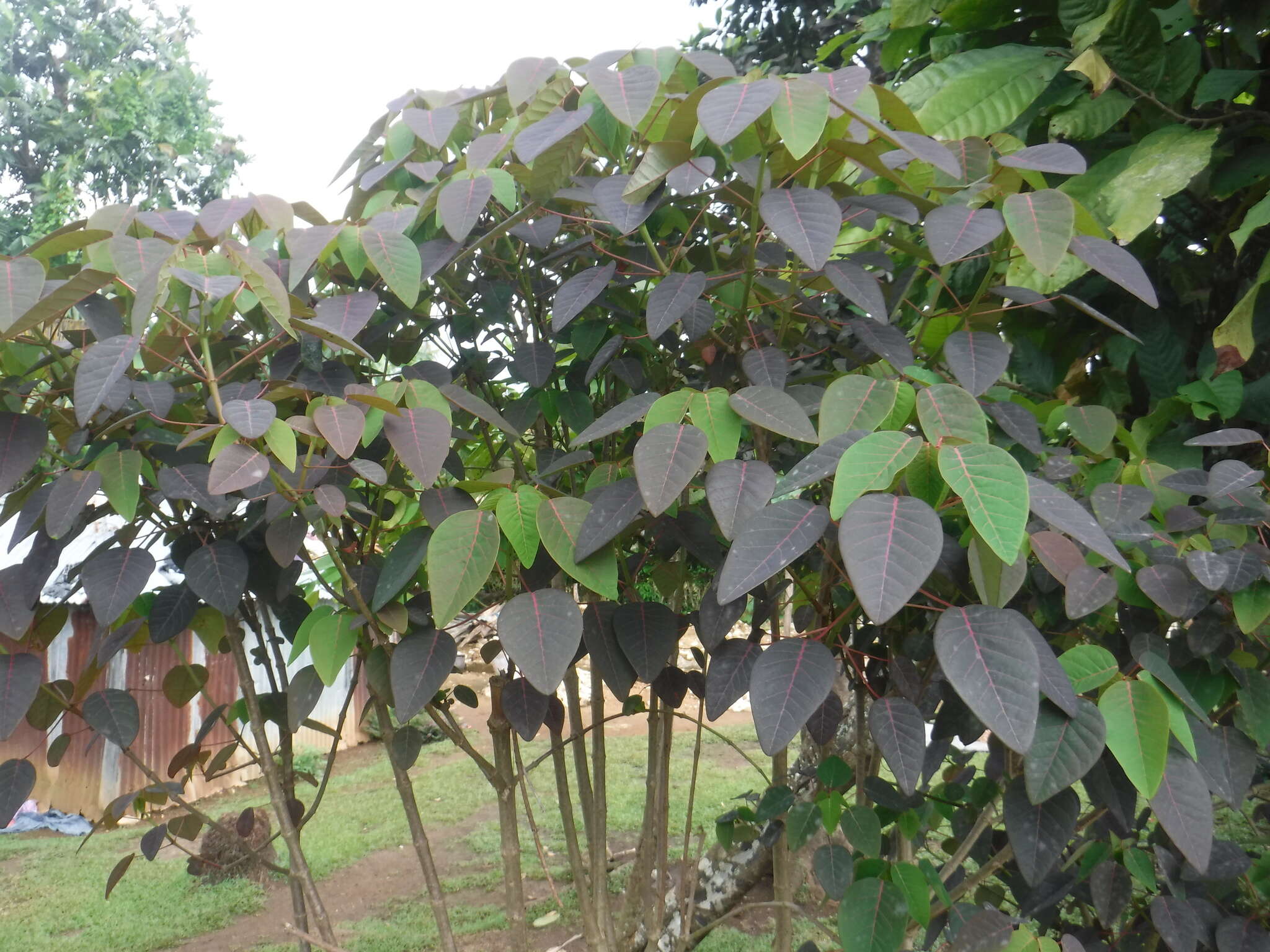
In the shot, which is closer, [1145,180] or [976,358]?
[976,358]

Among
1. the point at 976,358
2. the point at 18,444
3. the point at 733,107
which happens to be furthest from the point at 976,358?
the point at 18,444

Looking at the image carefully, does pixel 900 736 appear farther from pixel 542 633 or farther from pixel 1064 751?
pixel 542 633

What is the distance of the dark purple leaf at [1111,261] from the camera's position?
0.87 metres

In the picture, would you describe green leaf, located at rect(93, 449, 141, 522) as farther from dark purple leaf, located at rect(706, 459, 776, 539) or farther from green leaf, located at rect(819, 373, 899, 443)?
green leaf, located at rect(819, 373, 899, 443)

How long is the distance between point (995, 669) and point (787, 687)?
162 mm

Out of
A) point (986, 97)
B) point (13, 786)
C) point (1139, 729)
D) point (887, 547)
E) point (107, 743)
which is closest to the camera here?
point (887, 547)

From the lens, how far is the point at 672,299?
0.93 m

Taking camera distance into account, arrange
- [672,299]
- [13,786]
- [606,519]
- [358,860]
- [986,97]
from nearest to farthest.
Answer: [606,519] < [672,299] < [13,786] < [986,97] < [358,860]

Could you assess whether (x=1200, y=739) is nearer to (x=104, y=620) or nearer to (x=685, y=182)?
(x=685, y=182)

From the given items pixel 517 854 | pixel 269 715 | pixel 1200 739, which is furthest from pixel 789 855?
pixel 269 715

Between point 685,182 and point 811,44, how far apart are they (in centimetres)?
363

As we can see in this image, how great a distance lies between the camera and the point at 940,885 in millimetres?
1061

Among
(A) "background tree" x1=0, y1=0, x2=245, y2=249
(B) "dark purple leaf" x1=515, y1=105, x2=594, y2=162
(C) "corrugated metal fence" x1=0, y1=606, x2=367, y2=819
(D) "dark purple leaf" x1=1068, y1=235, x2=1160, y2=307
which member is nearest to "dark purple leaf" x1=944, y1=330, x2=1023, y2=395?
(D) "dark purple leaf" x1=1068, y1=235, x2=1160, y2=307

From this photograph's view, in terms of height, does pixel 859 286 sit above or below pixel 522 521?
above
